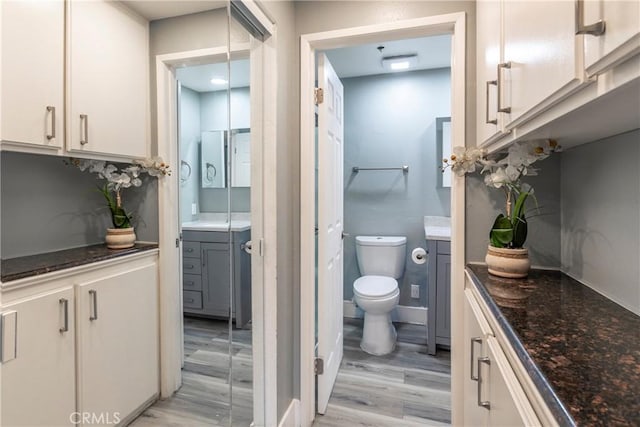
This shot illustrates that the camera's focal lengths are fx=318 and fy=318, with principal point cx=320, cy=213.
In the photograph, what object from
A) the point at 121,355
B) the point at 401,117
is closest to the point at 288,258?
the point at 121,355

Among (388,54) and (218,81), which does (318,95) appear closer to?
(218,81)

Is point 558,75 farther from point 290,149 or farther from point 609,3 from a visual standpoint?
point 290,149

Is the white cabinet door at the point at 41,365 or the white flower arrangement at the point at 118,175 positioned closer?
the white cabinet door at the point at 41,365

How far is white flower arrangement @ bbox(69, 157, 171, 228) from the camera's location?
3.10ft

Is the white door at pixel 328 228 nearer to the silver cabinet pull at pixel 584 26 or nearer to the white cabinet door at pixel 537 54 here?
the white cabinet door at pixel 537 54

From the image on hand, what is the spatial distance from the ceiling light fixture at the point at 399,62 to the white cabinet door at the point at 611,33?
7.70 feet

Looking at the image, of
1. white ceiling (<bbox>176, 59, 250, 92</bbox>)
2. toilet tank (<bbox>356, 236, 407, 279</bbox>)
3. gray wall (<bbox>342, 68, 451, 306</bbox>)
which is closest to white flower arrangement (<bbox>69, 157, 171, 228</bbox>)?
white ceiling (<bbox>176, 59, 250, 92</bbox>)

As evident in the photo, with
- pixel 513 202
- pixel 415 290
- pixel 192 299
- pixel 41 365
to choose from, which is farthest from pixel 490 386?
pixel 415 290

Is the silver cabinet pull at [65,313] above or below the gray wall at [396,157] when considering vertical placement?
below

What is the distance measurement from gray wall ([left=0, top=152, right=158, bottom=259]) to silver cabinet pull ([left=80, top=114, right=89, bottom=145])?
84 mm

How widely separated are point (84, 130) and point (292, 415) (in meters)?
1.63

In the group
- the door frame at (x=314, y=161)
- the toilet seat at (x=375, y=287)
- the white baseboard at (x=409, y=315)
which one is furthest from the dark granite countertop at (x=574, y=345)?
the white baseboard at (x=409, y=315)

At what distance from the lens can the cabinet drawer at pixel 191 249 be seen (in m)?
1.23

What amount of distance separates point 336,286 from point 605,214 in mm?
1525
